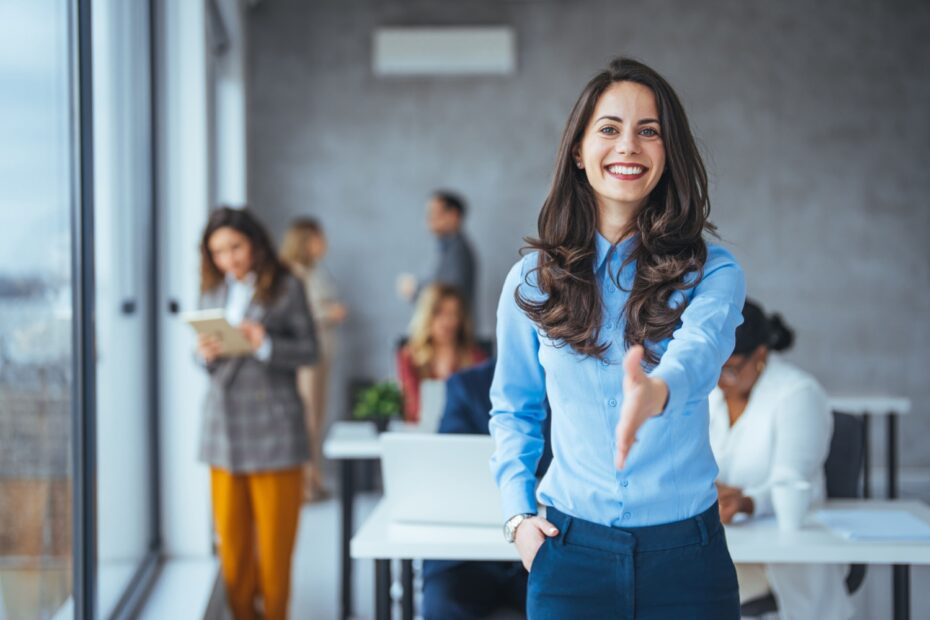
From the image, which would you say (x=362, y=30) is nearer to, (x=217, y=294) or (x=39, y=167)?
(x=217, y=294)

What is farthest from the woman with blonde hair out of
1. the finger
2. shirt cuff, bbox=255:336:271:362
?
the finger

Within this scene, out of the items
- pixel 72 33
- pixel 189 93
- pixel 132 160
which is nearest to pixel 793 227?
pixel 189 93

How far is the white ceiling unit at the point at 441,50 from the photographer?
21.2 feet

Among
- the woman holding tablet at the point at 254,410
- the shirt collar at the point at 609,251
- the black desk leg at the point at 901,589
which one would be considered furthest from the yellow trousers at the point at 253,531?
the shirt collar at the point at 609,251

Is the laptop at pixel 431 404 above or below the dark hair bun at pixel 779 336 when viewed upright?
below

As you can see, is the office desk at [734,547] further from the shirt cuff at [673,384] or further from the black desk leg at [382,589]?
the shirt cuff at [673,384]

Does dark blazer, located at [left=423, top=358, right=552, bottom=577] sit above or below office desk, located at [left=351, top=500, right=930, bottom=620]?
above

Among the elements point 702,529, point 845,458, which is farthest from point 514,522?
point 845,458

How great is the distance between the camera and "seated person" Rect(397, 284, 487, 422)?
439cm

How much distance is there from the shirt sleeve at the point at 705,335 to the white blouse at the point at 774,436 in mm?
1082

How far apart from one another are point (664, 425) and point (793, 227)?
5.43 meters

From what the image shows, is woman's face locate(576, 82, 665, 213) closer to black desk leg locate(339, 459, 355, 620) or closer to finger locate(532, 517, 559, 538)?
finger locate(532, 517, 559, 538)

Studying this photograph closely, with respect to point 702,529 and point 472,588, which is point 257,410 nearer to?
point 472,588

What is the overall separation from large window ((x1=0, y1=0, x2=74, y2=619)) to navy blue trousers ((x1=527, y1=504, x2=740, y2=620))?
42.2 inches
